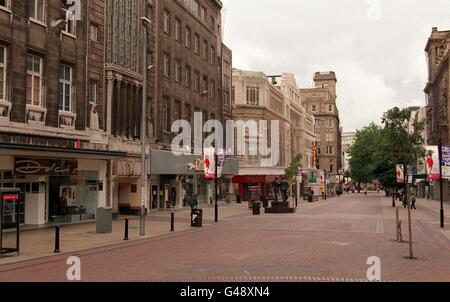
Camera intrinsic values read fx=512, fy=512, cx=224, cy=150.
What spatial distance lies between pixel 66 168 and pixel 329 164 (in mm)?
123611

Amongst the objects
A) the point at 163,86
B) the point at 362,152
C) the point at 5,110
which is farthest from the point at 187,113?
the point at 362,152

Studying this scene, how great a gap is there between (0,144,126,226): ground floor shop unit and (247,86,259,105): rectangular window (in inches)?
1554

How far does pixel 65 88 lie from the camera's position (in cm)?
2758

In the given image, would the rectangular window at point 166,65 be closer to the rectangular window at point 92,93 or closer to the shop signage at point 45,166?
the rectangular window at point 92,93

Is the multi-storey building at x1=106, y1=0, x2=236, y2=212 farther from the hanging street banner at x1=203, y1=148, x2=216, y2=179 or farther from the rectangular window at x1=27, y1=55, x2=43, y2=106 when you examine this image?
the rectangular window at x1=27, y1=55, x2=43, y2=106

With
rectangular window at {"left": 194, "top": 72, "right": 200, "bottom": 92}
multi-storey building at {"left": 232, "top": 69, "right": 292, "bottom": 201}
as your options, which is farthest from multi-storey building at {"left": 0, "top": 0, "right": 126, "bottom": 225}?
multi-storey building at {"left": 232, "top": 69, "right": 292, "bottom": 201}

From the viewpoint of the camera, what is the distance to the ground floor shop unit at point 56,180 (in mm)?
23391

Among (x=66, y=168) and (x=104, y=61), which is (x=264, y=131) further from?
(x=66, y=168)

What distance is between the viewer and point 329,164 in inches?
5694

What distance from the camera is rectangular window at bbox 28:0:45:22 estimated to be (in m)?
25.0

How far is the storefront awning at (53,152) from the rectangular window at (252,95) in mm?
40660

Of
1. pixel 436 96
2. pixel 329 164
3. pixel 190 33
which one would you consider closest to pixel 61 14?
pixel 190 33


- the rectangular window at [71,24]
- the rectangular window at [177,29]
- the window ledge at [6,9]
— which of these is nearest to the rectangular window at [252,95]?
the rectangular window at [177,29]

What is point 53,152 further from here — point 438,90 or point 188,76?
point 438,90
